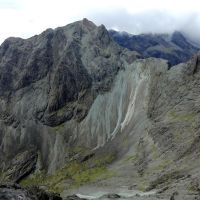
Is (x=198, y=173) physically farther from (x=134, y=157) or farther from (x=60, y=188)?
(x=60, y=188)

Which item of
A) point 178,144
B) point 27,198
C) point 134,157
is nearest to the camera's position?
point 27,198

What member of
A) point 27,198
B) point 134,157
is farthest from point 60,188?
point 27,198

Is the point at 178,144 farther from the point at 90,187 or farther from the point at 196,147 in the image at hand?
the point at 90,187

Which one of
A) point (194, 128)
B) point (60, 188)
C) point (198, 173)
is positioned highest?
point (194, 128)

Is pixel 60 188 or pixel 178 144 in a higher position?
pixel 178 144

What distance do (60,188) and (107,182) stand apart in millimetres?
24731

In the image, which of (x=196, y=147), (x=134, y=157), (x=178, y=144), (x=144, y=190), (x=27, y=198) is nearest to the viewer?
(x=27, y=198)

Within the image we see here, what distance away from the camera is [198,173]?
138 meters

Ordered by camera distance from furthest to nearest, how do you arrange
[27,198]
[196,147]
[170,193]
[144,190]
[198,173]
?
[196,147] < [144,190] < [198,173] < [170,193] < [27,198]

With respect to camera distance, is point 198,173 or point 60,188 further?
point 60,188

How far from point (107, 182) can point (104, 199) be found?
42730mm

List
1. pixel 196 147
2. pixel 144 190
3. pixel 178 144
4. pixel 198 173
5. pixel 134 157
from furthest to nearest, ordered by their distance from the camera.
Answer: pixel 134 157 < pixel 178 144 < pixel 196 147 < pixel 144 190 < pixel 198 173

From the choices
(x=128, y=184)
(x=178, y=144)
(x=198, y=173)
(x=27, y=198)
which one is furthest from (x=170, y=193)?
(x=27, y=198)

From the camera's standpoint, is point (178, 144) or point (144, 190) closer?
point (144, 190)
